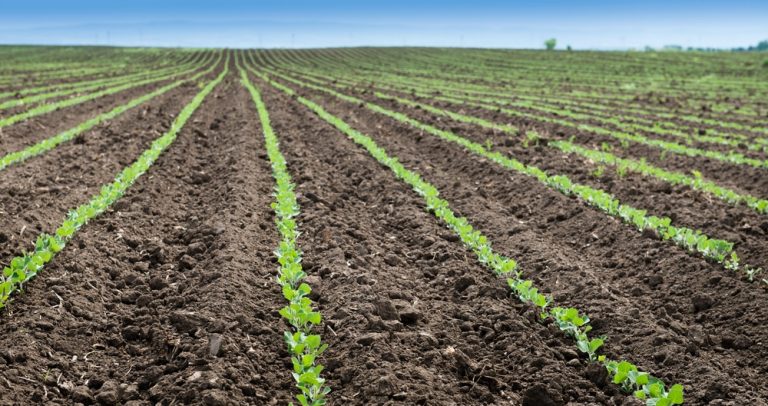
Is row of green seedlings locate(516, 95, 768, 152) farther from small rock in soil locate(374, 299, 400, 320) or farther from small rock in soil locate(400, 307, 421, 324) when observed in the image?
small rock in soil locate(374, 299, 400, 320)

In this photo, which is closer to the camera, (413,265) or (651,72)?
(413,265)

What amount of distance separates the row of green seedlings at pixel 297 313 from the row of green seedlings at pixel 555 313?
192cm

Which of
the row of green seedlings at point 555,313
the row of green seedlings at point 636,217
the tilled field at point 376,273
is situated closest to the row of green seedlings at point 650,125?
the tilled field at point 376,273

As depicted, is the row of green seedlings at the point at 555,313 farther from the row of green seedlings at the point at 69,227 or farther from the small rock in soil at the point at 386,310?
the row of green seedlings at the point at 69,227

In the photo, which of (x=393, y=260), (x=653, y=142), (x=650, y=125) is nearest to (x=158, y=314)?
(x=393, y=260)

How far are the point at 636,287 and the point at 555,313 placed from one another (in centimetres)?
141

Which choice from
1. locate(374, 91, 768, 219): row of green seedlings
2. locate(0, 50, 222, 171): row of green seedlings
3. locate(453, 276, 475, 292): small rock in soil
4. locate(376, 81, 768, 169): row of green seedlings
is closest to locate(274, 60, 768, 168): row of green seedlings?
locate(376, 81, 768, 169): row of green seedlings

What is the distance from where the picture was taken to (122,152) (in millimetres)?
11930

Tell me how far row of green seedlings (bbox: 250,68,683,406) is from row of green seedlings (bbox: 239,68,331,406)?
1917 millimetres

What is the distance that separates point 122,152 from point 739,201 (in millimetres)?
10715

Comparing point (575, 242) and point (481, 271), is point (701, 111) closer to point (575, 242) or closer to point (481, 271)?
point (575, 242)

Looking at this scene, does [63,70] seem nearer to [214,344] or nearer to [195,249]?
[195,249]

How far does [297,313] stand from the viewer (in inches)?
197

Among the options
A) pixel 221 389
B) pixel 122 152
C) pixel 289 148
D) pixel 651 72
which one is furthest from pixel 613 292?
pixel 651 72
